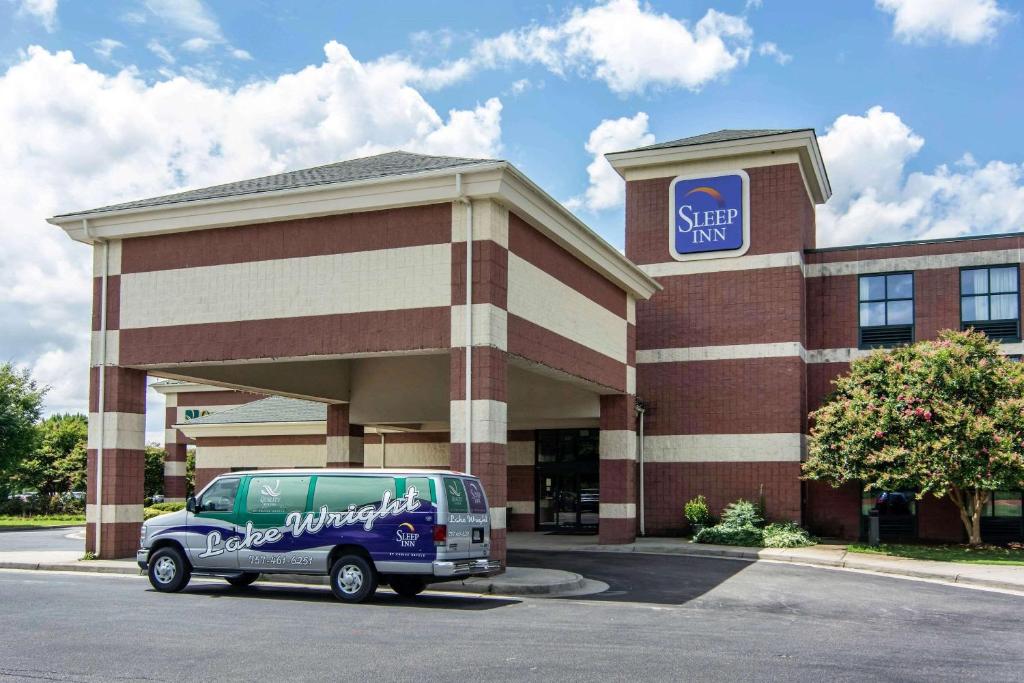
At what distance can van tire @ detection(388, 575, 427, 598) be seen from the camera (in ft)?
52.2

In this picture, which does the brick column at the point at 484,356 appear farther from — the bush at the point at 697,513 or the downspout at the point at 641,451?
the downspout at the point at 641,451

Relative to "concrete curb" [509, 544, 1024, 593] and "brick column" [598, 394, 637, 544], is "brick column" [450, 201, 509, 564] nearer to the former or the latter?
"concrete curb" [509, 544, 1024, 593]

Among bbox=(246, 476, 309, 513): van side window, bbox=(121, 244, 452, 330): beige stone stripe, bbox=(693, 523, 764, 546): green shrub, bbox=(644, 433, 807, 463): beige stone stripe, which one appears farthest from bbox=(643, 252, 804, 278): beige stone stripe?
bbox=(246, 476, 309, 513): van side window

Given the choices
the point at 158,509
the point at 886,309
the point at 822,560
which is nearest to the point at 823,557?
the point at 822,560

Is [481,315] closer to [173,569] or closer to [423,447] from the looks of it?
[173,569]

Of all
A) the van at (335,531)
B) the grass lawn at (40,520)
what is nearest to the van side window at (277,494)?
the van at (335,531)

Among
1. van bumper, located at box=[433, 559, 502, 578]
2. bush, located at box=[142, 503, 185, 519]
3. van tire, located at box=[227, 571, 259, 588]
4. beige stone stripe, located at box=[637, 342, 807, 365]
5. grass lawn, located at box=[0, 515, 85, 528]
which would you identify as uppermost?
beige stone stripe, located at box=[637, 342, 807, 365]

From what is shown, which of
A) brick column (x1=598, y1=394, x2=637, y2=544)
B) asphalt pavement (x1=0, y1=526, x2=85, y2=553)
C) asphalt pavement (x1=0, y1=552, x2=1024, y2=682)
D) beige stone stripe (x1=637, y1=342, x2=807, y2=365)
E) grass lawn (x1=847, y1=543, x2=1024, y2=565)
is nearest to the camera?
asphalt pavement (x1=0, y1=552, x2=1024, y2=682)

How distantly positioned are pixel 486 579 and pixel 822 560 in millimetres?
9828

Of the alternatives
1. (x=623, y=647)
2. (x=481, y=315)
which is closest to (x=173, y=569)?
(x=481, y=315)

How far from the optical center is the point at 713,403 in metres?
30.5

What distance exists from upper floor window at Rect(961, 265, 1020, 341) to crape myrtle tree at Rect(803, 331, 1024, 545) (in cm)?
297

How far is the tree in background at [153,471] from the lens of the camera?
55594mm

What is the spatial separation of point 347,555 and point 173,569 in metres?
3.15
